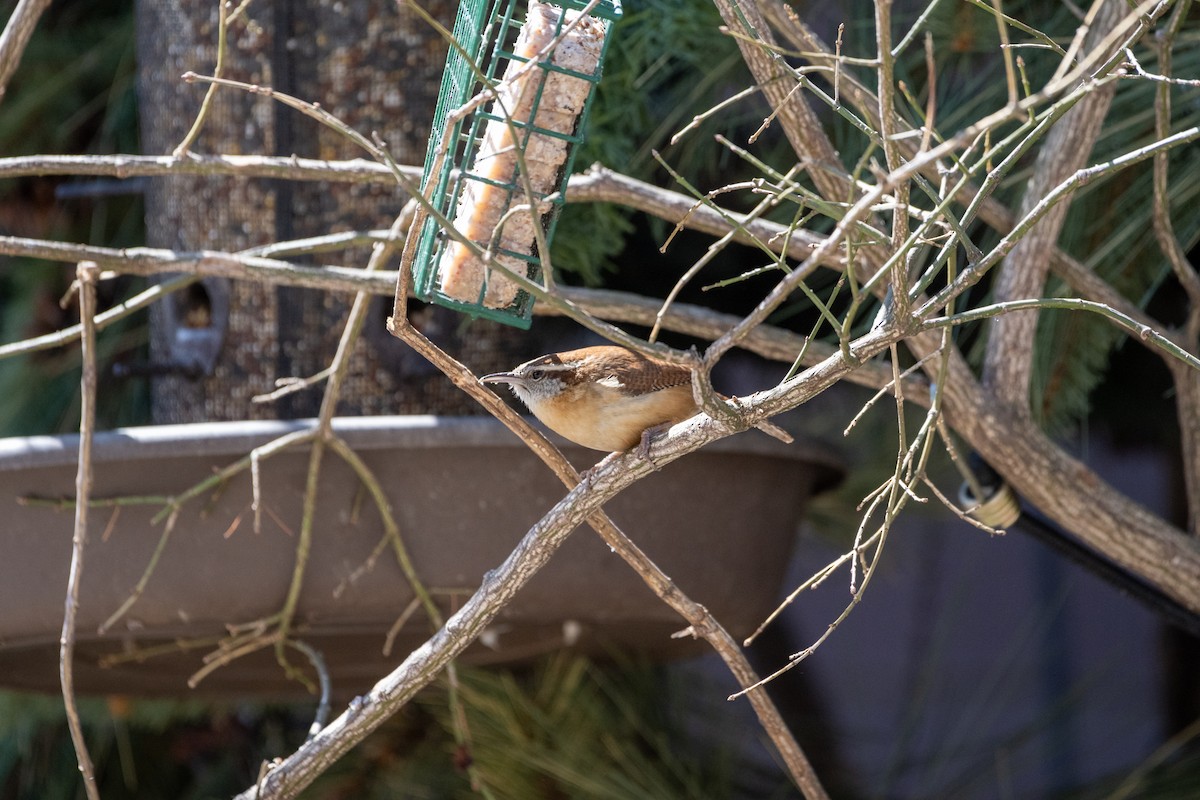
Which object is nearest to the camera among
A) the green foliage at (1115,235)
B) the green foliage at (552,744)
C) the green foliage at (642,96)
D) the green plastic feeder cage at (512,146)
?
the green plastic feeder cage at (512,146)

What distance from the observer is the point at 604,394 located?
8.81 feet

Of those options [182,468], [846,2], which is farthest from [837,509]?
[182,468]

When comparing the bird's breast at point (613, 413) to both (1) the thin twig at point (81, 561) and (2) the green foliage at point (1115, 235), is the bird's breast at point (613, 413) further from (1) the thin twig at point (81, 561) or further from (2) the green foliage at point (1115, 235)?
(2) the green foliage at point (1115, 235)

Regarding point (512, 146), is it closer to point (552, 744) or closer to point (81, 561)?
point (81, 561)

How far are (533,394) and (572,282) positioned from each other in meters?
0.93

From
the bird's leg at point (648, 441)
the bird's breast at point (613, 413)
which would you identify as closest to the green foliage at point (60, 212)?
the bird's breast at point (613, 413)

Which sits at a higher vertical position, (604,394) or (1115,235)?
(1115,235)

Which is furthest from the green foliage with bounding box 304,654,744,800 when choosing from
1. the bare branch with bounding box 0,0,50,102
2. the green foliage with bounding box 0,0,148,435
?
the bare branch with bounding box 0,0,50,102

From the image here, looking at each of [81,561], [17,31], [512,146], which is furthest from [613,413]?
[17,31]

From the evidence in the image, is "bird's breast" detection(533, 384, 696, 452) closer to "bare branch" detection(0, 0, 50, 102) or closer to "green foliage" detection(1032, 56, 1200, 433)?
"green foliage" detection(1032, 56, 1200, 433)

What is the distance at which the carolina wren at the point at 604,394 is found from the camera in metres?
2.61

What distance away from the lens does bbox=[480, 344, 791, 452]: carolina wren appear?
2.61m

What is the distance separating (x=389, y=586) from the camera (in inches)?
113

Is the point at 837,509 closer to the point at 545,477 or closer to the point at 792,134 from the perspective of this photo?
the point at 545,477
